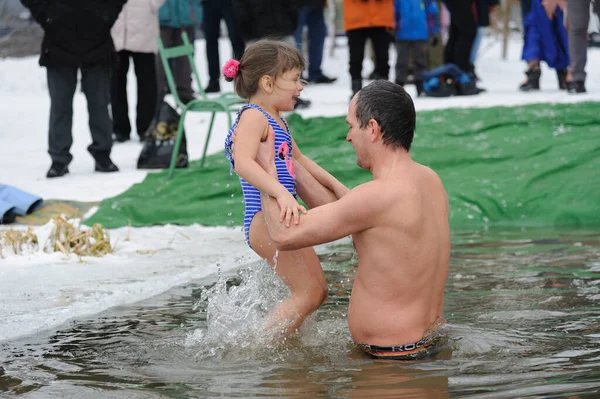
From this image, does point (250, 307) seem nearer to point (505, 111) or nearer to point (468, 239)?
point (468, 239)

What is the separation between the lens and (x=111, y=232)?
7035mm

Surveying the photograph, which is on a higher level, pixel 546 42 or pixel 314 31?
pixel 314 31

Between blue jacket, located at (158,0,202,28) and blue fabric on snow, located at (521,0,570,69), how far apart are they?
4.48 m

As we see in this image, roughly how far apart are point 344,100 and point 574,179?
5415 millimetres

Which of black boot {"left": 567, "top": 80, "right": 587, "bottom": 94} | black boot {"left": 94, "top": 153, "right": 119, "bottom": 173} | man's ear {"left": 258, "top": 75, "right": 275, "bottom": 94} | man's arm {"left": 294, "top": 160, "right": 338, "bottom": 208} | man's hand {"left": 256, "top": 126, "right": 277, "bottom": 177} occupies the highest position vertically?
man's ear {"left": 258, "top": 75, "right": 275, "bottom": 94}

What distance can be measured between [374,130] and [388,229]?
34cm

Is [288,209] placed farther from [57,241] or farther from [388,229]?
[57,241]

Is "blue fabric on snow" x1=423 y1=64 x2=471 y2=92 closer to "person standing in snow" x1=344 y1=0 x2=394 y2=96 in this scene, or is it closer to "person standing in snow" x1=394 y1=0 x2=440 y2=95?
"person standing in snow" x1=394 y1=0 x2=440 y2=95

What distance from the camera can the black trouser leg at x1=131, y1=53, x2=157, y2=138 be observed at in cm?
1020

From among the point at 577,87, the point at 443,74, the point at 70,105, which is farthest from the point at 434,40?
the point at 70,105

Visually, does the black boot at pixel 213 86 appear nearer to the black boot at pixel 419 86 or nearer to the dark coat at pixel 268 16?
the dark coat at pixel 268 16

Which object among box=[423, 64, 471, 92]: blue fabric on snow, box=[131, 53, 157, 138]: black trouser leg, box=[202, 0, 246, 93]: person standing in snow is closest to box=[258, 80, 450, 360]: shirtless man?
box=[131, 53, 157, 138]: black trouser leg

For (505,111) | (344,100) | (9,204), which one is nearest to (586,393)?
(9,204)

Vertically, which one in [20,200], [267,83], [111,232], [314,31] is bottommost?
[111,232]
